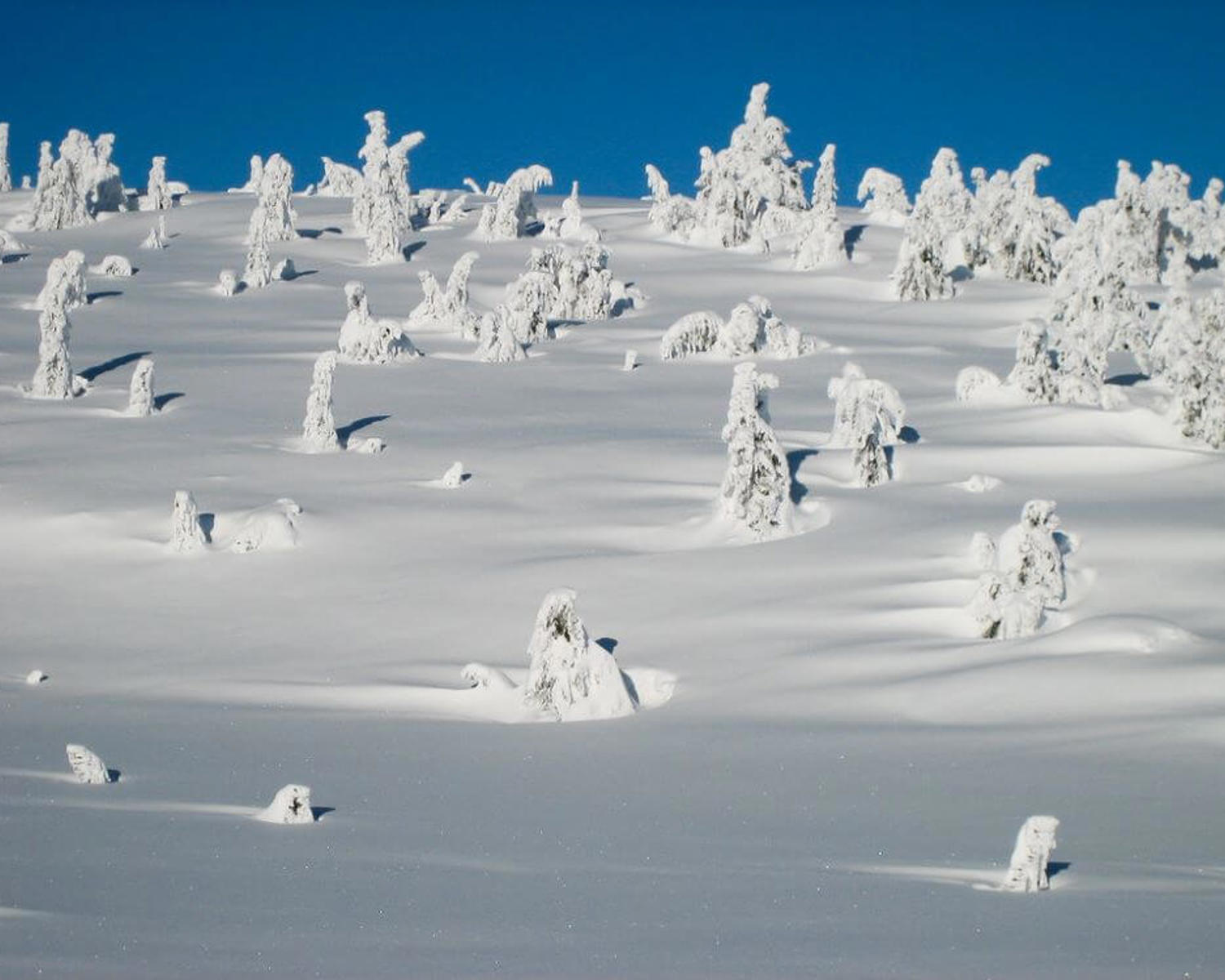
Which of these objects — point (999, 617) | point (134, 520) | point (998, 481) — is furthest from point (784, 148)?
point (999, 617)

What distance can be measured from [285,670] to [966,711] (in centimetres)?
798

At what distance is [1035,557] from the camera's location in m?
17.7

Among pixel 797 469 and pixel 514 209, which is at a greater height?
pixel 514 209

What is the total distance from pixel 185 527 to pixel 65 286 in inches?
556

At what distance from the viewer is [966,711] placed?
14.2 m

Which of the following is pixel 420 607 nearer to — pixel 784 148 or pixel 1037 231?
pixel 1037 231

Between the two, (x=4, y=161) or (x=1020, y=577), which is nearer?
(x=1020, y=577)

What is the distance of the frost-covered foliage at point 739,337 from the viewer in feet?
Answer: 115

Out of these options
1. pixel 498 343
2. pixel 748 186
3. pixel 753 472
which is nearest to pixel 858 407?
pixel 753 472

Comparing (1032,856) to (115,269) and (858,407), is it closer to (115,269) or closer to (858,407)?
(858,407)

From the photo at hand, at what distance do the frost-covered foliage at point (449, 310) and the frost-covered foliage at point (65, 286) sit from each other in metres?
8.11

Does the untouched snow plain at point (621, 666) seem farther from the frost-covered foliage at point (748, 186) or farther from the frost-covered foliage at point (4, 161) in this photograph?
the frost-covered foliage at point (4, 161)

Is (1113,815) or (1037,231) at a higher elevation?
(1037,231)

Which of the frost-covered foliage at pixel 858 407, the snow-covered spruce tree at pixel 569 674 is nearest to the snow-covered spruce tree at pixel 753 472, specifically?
the frost-covered foliage at pixel 858 407
